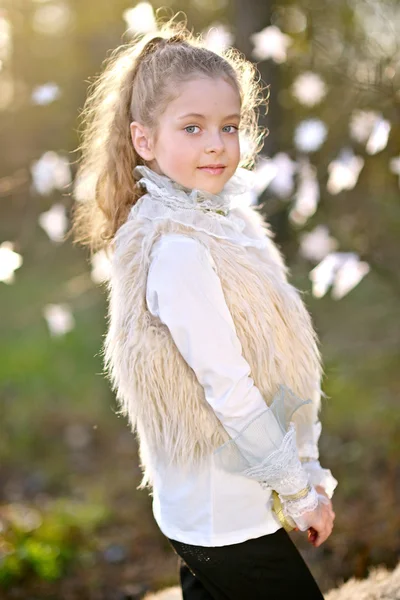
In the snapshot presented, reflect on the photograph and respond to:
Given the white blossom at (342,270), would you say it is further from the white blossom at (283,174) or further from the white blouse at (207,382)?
the white blouse at (207,382)

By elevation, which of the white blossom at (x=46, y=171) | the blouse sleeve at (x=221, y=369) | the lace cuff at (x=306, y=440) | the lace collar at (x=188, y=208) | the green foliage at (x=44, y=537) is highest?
the white blossom at (x=46, y=171)

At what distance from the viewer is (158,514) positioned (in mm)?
1791

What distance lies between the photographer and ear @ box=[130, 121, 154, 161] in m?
1.79

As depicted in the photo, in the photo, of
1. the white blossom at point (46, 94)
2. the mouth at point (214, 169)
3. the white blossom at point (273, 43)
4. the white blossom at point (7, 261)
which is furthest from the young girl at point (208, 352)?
the white blossom at point (273, 43)

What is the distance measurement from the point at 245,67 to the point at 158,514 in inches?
50.0

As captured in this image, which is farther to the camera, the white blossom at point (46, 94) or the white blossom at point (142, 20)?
the white blossom at point (46, 94)

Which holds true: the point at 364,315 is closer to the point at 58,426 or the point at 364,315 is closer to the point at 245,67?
the point at 58,426

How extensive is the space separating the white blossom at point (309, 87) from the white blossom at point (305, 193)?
331 millimetres

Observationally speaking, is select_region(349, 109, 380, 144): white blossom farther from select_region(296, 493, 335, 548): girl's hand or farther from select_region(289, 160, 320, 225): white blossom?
select_region(296, 493, 335, 548): girl's hand

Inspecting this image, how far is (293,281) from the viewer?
3.35 m

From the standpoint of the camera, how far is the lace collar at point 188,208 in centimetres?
170

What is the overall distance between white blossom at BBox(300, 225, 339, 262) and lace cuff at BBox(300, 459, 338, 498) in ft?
6.28

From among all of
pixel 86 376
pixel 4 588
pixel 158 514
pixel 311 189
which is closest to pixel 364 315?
pixel 86 376

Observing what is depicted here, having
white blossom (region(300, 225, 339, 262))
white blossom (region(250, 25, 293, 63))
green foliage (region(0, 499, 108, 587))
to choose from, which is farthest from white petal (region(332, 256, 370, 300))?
green foliage (region(0, 499, 108, 587))
